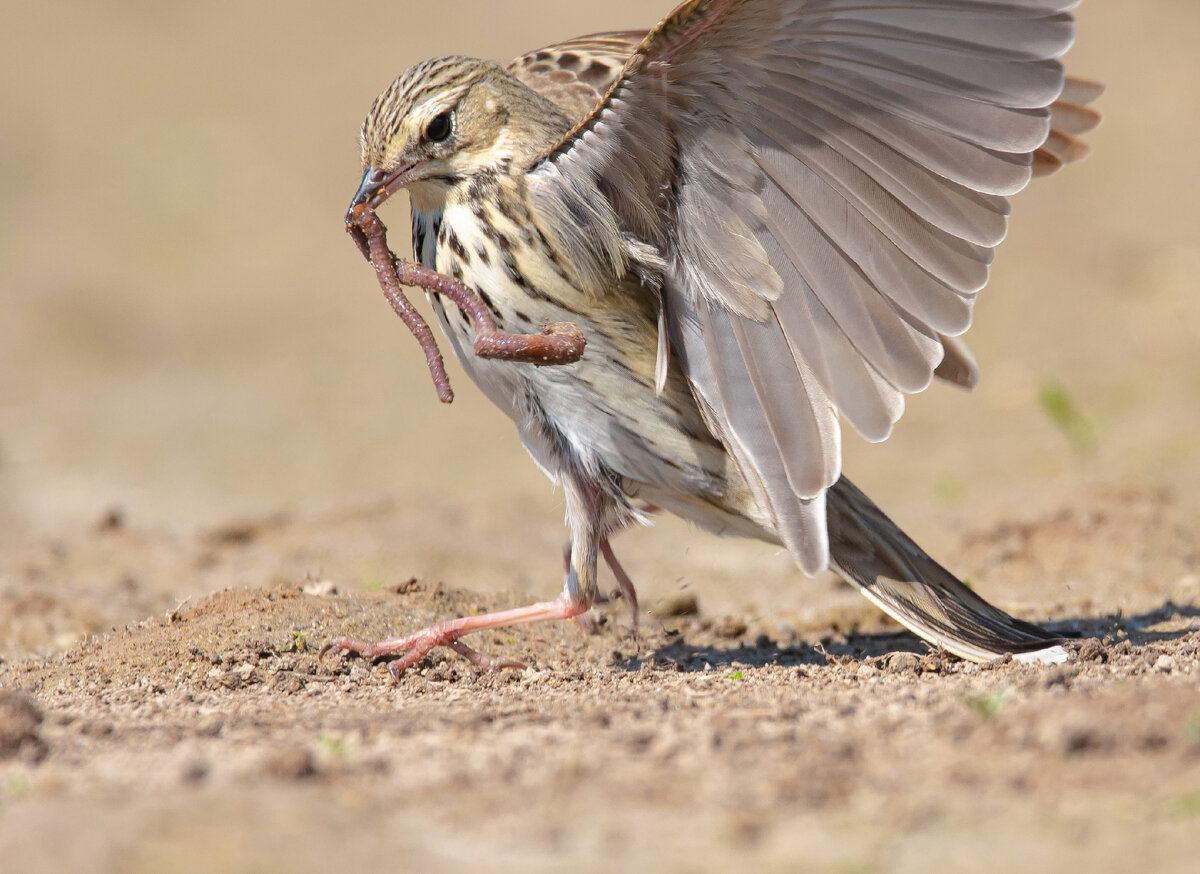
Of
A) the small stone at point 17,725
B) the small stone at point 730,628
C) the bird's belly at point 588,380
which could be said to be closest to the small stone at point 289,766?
the small stone at point 17,725

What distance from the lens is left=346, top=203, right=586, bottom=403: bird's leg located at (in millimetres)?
3965

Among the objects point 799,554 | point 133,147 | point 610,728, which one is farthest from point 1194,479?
point 133,147

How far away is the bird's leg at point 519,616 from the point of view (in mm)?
4660

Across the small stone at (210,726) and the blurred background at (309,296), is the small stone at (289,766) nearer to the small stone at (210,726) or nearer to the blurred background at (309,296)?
the small stone at (210,726)

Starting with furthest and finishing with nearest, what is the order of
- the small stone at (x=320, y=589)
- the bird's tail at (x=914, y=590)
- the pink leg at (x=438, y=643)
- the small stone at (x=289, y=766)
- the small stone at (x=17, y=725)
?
the small stone at (x=320, y=589)
the pink leg at (x=438, y=643)
the bird's tail at (x=914, y=590)
the small stone at (x=17, y=725)
the small stone at (x=289, y=766)

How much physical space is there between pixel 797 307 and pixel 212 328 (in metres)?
9.63

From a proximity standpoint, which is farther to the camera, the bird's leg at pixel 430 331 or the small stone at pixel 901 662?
the small stone at pixel 901 662

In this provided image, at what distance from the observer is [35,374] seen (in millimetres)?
11688

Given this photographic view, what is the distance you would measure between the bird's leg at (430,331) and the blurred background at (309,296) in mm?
1244

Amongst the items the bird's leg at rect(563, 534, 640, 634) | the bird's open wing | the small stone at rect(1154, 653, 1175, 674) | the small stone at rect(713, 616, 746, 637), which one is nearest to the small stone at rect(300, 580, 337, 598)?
the bird's leg at rect(563, 534, 640, 634)

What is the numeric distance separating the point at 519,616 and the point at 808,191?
5.81ft

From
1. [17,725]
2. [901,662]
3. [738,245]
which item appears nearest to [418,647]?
[17,725]

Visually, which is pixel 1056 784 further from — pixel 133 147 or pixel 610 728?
pixel 133 147

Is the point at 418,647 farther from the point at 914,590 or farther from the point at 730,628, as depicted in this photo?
the point at 914,590
